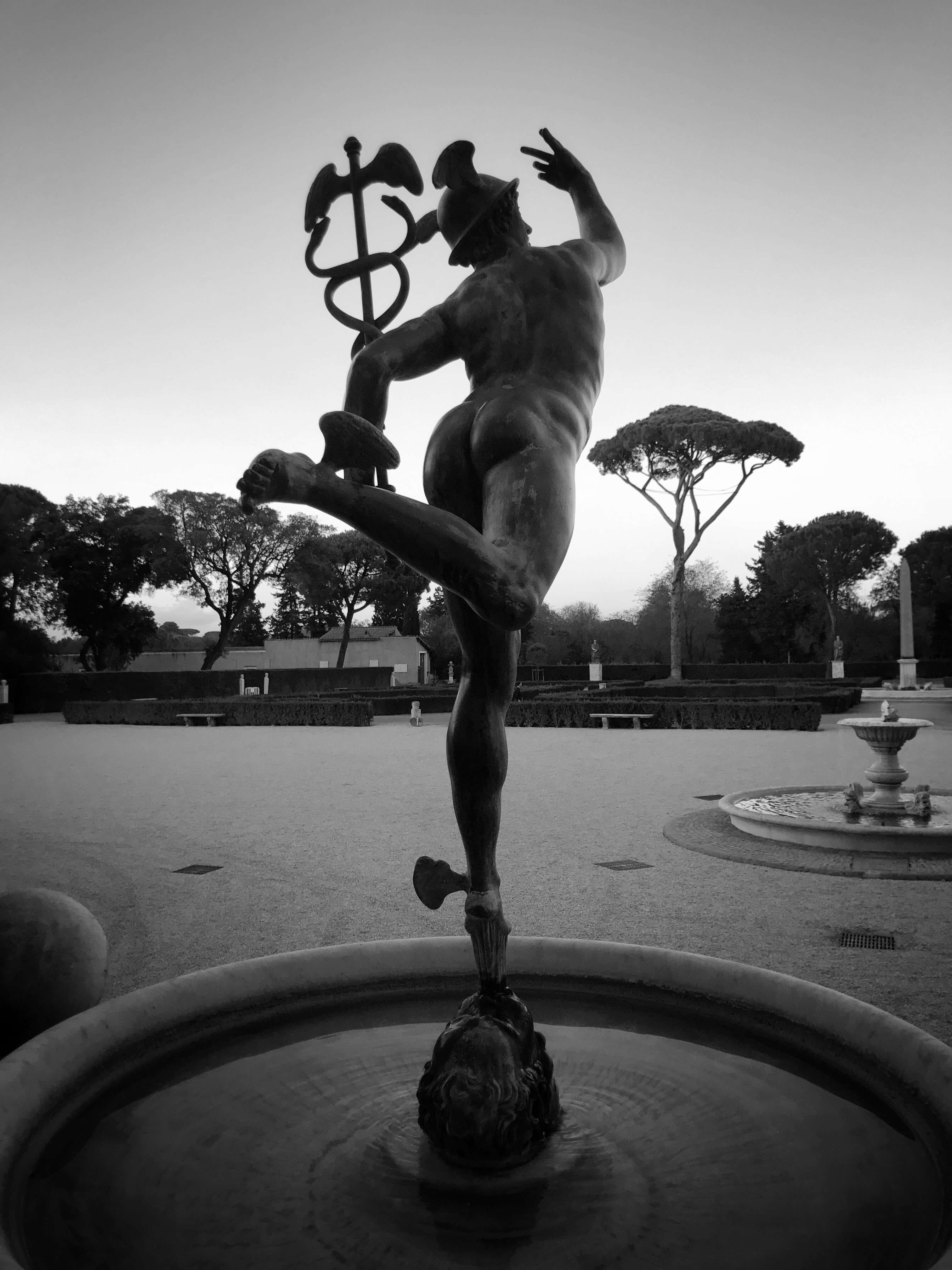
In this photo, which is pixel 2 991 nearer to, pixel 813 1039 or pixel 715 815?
pixel 813 1039

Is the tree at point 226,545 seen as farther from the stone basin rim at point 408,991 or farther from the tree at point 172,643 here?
the stone basin rim at point 408,991

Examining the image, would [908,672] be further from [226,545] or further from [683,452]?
[226,545]

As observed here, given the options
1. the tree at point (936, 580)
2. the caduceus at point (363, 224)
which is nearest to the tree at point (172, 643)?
the tree at point (936, 580)

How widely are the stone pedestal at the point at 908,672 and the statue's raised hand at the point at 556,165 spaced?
35346 mm

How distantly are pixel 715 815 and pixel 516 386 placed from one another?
6843 millimetres

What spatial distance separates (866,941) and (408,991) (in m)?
2.93

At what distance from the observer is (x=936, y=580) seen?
49.1 m

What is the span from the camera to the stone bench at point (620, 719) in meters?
18.9

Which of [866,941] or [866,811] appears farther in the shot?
[866,811]

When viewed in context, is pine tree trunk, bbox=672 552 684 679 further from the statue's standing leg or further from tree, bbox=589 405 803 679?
the statue's standing leg

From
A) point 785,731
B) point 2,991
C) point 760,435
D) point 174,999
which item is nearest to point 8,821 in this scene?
point 2,991

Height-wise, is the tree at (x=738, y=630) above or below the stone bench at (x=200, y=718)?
above

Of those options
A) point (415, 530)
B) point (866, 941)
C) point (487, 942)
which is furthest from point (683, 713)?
point (415, 530)

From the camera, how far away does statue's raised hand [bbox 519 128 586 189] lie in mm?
2266
